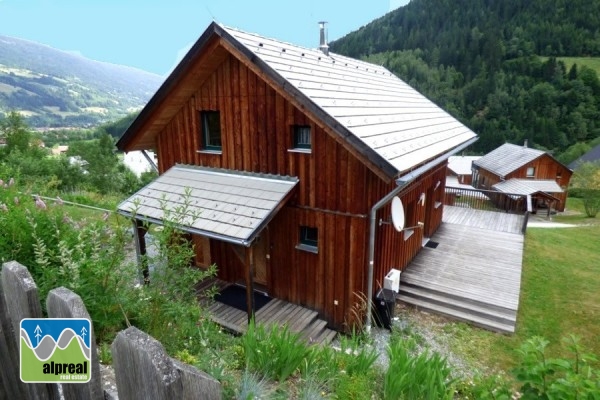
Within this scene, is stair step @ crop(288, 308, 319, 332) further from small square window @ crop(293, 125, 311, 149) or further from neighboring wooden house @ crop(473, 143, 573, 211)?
neighboring wooden house @ crop(473, 143, 573, 211)

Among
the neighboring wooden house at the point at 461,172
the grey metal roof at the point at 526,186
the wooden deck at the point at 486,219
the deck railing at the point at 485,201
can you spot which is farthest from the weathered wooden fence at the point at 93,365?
the neighboring wooden house at the point at 461,172

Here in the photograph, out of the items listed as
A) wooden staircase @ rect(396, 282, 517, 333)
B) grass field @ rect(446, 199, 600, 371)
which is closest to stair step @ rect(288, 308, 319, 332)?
wooden staircase @ rect(396, 282, 517, 333)

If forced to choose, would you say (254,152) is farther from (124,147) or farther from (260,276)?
(124,147)

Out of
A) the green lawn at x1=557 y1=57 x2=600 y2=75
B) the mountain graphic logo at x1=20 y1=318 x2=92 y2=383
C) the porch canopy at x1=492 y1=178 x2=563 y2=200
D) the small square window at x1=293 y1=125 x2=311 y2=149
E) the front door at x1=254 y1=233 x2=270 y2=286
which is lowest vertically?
the porch canopy at x1=492 y1=178 x2=563 y2=200

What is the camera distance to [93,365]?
145 cm

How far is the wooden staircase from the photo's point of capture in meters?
7.92

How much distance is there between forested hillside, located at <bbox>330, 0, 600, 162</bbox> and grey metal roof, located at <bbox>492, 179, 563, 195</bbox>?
35.5 m

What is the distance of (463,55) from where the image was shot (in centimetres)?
9119

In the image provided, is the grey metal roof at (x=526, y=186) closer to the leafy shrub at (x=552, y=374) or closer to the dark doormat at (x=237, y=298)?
the dark doormat at (x=237, y=298)

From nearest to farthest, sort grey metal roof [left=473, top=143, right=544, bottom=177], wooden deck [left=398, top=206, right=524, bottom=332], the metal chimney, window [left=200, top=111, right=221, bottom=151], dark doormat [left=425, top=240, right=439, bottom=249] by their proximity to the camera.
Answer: wooden deck [left=398, top=206, right=524, bottom=332] → window [left=200, top=111, right=221, bottom=151] → dark doormat [left=425, top=240, right=439, bottom=249] → the metal chimney → grey metal roof [left=473, top=143, right=544, bottom=177]

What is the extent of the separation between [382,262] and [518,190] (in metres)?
28.0

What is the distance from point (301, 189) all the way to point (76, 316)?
20.8ft

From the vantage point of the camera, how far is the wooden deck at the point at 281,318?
7.22 metres

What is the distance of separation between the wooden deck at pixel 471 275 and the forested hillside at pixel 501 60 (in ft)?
202
